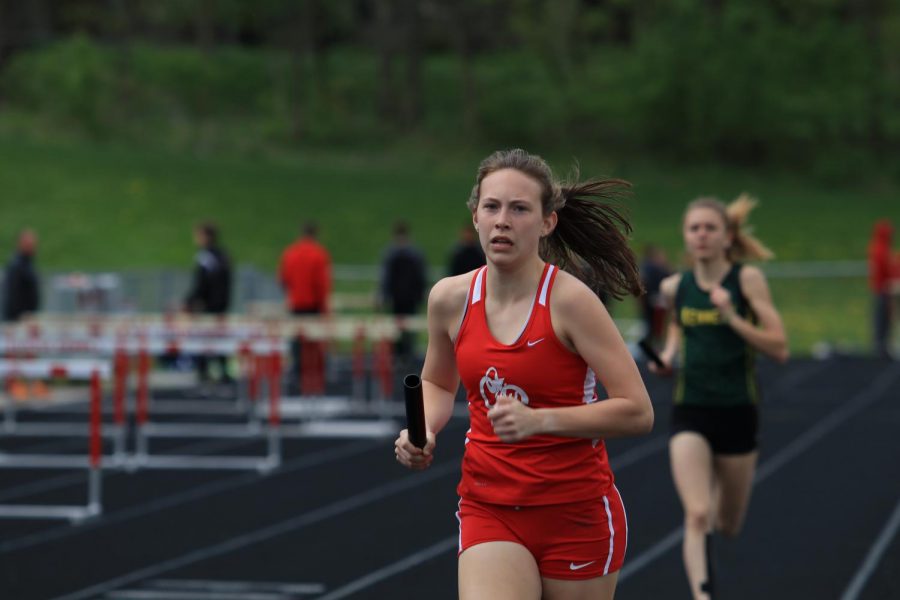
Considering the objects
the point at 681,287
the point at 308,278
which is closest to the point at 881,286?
the point at 308,278

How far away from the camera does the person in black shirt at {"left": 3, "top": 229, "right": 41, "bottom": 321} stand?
63.5 ft

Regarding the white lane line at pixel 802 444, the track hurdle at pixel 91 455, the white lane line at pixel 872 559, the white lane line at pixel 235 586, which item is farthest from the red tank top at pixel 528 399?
the track hurdle at pixel 91 455

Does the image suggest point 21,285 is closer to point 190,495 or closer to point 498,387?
point 190,495

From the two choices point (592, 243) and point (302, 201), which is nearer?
point (592, 243)

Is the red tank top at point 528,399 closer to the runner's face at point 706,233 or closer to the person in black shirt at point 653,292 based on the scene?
the runner's face at point 706,233

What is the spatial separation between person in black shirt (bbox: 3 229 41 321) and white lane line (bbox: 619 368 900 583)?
9046 millimetres

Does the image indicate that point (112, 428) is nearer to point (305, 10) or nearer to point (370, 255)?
point (370, 255)

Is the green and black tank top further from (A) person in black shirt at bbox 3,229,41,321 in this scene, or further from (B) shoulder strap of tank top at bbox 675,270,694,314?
(A) person in black shirt at bbox 3,229,41,321

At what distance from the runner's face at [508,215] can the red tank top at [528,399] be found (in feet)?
0.46

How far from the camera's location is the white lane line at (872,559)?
8.59 m

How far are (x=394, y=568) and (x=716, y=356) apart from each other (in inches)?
99.4

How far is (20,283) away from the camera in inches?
764

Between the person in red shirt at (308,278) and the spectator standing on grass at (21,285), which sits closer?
the spectator standing on grass at (21,285)

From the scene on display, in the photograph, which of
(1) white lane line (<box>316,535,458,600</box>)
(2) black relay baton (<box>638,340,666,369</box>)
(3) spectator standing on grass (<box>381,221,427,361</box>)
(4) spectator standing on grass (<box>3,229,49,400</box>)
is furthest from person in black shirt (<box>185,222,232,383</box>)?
(2) black relay baton (<box>638,340,666,369</box>)
